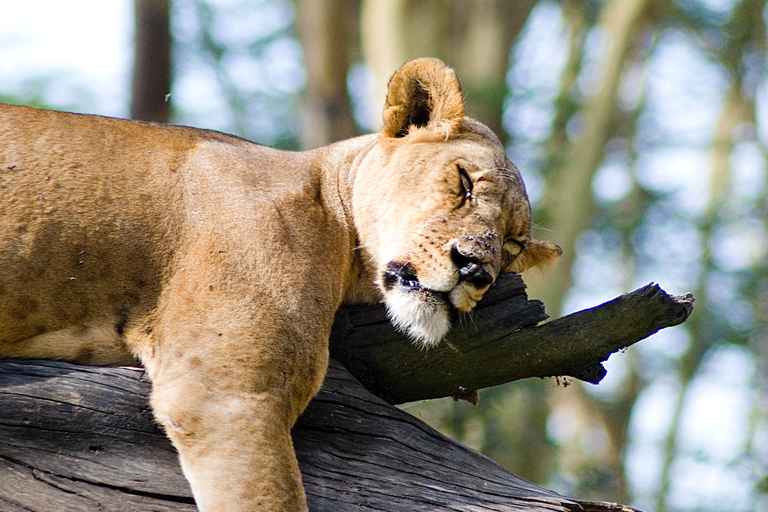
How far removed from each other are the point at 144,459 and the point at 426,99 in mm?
2254

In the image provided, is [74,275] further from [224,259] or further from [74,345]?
[224,259]

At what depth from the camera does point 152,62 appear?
29.4ft

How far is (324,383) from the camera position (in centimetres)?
384

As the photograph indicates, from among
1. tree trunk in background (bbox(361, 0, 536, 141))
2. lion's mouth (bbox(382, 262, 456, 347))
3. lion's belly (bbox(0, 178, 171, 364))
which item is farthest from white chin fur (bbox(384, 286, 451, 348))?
tree trunk in background (bbox(361, 0, 536, 141))

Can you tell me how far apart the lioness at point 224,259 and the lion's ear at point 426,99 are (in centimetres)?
2

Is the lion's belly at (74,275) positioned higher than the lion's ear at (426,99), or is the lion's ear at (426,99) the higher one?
the lion's ear at (426,99)

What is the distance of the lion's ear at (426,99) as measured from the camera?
4.17 m

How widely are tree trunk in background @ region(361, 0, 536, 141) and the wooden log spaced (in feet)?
16.4

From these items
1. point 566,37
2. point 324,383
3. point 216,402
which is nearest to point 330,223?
point 324,383

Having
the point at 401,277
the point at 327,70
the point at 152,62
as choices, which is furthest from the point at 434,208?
the point at 152,62

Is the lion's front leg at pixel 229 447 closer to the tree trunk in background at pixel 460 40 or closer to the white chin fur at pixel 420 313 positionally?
the white chin fur at pixel 420 313

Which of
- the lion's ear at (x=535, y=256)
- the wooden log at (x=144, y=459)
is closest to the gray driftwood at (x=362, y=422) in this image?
the wooden log at (x=144, y=459)

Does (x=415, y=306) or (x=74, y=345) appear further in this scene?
(x=415, y=306)

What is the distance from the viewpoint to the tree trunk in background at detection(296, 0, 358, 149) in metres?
8.91
